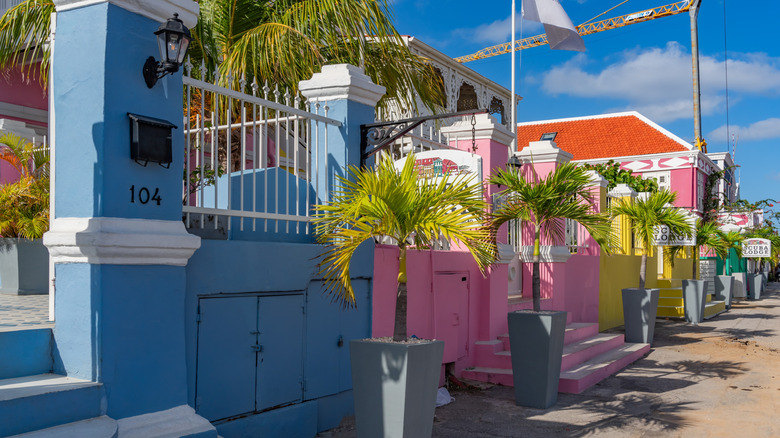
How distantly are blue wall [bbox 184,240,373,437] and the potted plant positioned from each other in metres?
3.12

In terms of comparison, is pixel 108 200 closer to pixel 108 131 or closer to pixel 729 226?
pixel 108 131

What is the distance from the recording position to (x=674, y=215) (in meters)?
12.6

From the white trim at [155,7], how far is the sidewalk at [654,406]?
11.9 feet

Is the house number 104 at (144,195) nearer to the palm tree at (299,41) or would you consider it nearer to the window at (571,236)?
the palm tree at (299,41)

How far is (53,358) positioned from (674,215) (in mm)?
11427

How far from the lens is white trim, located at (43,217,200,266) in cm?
386

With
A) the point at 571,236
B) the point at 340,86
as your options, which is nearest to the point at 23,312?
the point at 340,86

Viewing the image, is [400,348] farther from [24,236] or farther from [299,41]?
[299,41]

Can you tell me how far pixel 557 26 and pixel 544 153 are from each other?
6.93 ft

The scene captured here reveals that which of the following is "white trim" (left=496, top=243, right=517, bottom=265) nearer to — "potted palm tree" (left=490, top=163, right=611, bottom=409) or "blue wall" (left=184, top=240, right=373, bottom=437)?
"potted palm tree" (left=490, top=163, right=611, bottom=409)

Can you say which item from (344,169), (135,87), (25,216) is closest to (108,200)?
(135,87)

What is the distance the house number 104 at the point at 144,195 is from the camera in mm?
4098

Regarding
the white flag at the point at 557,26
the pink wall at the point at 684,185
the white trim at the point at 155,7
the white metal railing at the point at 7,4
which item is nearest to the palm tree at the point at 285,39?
the white flag at the point at 557,26

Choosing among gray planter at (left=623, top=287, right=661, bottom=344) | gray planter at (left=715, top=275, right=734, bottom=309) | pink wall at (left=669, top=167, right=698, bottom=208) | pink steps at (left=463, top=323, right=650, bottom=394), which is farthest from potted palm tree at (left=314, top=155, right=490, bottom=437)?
pink wall at (left=669, top=167, right=698, bottom=208)
